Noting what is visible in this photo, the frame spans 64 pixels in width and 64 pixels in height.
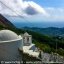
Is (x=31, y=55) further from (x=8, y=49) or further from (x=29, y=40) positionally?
(x=29, y=40)

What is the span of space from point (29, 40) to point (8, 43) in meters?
9.85

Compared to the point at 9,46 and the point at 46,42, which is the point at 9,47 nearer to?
the point at 9,46

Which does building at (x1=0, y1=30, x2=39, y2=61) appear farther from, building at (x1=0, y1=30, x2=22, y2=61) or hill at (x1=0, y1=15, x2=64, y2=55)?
hill at (x1=0, y1=15, x2=64, y2=55)

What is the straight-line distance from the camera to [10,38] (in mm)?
19984

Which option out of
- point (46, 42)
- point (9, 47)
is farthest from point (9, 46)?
point (46, 42)

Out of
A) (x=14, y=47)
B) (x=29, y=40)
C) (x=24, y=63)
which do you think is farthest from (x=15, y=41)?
(x=29, y=40)

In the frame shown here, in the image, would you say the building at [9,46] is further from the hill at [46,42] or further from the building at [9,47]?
the hill at [46,42]

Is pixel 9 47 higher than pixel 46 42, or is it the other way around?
pixel 9 47

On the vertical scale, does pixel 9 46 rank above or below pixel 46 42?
above

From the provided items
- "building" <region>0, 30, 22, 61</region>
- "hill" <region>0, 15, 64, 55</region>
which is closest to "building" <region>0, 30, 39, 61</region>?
"building" <region>0, 30, 22, 61</region>

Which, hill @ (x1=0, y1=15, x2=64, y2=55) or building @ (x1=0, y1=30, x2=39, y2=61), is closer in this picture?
building @ (x1=0, y1=30, x2=39, y2=61)

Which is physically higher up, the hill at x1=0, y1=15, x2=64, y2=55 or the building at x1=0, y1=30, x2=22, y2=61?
the building at x1=0, y1=30, x2=22, y2=61

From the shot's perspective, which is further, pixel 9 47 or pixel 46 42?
pixel 46 42

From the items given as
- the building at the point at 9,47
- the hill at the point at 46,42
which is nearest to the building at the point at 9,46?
the building at the point at 9,47
